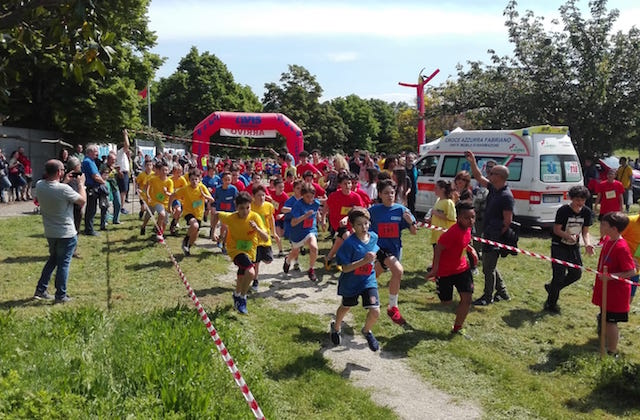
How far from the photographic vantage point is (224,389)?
482 centimetres

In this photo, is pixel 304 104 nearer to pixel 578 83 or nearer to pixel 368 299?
pixel 578 83

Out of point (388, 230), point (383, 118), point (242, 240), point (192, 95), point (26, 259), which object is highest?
point (383, 118)

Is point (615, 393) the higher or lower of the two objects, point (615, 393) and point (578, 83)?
the lower

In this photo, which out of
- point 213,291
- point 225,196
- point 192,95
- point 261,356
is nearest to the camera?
point 261,356

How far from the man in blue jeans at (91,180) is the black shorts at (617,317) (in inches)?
386

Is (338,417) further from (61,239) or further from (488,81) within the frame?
(488,81)

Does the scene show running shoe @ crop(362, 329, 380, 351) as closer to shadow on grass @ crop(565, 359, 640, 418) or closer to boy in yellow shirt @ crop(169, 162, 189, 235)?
shadow on grass @ crop(565, 359, 640, 418)

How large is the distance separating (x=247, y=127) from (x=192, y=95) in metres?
39.9

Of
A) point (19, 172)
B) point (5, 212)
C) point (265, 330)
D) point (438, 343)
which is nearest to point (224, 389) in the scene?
point (265, 330)

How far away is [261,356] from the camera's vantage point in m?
6.00

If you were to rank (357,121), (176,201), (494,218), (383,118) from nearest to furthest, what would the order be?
1. (494,218)
2. (176,201)
3. (357,121)
4. (383,118)

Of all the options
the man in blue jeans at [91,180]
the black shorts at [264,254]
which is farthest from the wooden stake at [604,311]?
the man in blue jeans at [91,180]

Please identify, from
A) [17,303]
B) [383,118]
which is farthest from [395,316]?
[383,118]

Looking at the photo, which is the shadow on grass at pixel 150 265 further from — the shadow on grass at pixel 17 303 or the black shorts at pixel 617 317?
the black shorts at pixel 617 317
